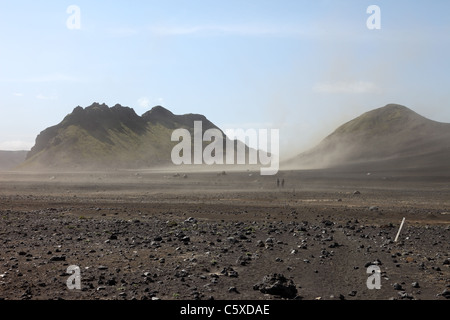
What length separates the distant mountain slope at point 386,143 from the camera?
401ft

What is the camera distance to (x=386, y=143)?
150000 millimetres

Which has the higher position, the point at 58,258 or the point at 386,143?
the point at 386,143

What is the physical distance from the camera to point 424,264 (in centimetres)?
1420

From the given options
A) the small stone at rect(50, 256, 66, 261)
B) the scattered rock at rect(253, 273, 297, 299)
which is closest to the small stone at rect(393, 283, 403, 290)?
the scattered rock at rect(253, 273, 297, 299)

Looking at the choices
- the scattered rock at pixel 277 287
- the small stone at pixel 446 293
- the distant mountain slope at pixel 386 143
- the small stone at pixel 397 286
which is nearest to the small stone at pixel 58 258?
the scattered rock at pixel 277 287

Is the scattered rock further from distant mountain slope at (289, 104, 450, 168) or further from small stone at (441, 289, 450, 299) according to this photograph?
distant mountain slope at (289, 104, 450, 168)

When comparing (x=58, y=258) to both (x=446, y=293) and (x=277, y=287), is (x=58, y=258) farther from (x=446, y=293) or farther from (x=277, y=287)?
(x=446, y=293)

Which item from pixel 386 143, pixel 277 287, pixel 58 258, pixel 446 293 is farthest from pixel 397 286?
pixel 386 143

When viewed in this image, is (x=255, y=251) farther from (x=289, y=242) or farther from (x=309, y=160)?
(x=309, y=160)

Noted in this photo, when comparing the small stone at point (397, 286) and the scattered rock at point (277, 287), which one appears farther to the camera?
the small stone at point (397, 286)

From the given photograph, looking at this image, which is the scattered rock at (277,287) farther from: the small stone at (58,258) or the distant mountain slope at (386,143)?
the distant mountain slope at (386,143)

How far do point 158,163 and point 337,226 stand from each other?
178 meters
